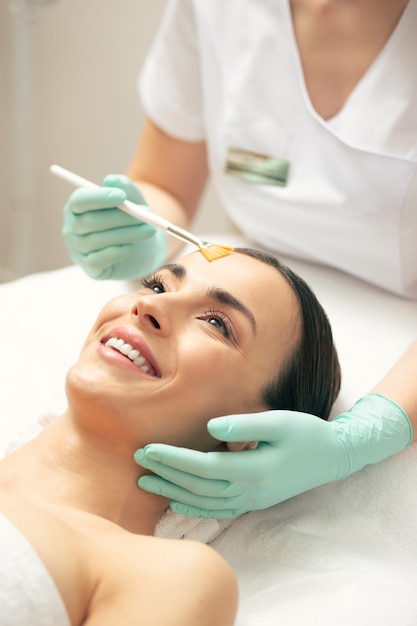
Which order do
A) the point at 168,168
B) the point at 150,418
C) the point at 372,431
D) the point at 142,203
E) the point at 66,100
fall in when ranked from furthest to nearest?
the point at 66,100 < the point at 168,168 < the point at 142,203 < the point at 372,431 < the point at 150,418

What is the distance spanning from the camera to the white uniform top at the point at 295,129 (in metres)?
1.54

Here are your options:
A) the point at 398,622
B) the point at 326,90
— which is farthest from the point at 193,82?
the point at 398,622

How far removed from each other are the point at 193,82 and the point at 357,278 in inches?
23.9

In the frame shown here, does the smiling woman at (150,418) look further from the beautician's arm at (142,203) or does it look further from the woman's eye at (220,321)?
the beautician's arm at (142,203)

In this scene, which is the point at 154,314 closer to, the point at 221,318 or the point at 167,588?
the point at 221,318

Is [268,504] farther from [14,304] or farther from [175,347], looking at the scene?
[14,304]

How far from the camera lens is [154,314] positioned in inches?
45.4

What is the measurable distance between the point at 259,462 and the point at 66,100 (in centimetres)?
203

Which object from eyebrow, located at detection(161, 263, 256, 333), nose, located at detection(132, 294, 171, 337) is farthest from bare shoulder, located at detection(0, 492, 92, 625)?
eyebrow, located at detection(161, 263, 256, 333)

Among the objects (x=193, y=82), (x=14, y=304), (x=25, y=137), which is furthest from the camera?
(x=25, y=137)

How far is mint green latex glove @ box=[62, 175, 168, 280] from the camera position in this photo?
147 centimetres

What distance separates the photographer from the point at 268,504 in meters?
1.19

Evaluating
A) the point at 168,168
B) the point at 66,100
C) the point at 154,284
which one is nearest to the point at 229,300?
the point at 154,284

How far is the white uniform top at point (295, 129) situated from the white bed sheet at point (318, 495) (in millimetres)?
121
